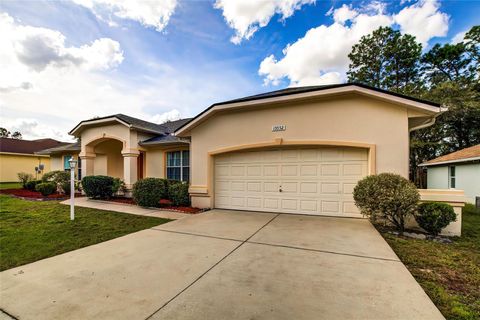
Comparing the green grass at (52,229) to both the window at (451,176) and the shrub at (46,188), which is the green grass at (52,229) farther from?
the window at (451,176)

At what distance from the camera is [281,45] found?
41.2 feet

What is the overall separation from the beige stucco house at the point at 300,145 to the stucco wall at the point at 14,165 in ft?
79.7

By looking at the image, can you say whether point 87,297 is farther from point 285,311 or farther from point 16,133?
point 16,133

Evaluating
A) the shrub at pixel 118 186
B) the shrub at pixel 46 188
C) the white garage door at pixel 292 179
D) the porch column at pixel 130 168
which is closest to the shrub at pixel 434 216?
the white garage door at pixel 292 179

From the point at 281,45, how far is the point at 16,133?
71.5m

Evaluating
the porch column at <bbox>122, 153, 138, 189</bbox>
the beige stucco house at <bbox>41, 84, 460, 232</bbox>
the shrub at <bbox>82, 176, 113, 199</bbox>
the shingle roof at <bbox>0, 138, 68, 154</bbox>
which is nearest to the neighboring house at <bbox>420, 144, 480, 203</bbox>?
the beige stucco house at <bbox>41, 84, 460, 232</bbox>

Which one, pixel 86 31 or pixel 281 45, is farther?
pixel 281 45

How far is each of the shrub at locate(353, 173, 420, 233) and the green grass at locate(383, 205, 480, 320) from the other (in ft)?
1.99

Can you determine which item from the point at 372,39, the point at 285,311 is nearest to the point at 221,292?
the point at 285,311

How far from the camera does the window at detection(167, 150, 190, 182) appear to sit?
11.8 meters

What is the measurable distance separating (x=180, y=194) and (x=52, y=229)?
4462mm

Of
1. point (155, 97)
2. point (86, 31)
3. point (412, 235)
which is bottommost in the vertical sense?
point (412, 235)

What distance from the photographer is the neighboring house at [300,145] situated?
6.59 meters

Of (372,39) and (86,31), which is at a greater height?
(372,39)
